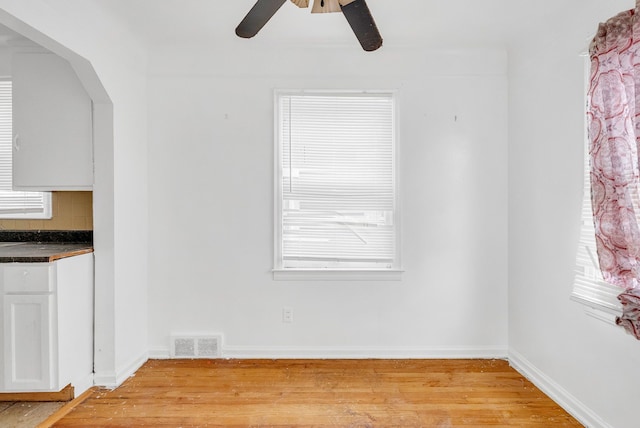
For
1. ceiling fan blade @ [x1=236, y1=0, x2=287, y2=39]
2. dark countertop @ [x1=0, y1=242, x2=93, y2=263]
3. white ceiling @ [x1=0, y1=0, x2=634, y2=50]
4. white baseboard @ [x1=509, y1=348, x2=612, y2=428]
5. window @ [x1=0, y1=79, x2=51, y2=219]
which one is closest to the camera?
ceiling fan blade @ [x1=236, y1=0, x2=287, y2=39]

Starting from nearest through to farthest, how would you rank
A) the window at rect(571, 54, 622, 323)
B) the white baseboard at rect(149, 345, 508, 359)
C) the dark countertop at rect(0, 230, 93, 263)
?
the window at rect(571, 54, 622, 323) → the dark countertop at rect(0, 230, 93, 263) → the white baseboard at rect(149, 345, 508, 359)

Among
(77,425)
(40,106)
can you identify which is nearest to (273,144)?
(40,106)

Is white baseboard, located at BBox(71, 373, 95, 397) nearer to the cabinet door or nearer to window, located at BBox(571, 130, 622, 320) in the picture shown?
the cabinet door

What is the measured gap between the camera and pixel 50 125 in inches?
97.7

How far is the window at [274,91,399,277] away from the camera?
9.62ft

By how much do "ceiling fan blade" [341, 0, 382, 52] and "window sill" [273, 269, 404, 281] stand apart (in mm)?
1713

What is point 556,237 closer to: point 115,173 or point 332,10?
point 332,10

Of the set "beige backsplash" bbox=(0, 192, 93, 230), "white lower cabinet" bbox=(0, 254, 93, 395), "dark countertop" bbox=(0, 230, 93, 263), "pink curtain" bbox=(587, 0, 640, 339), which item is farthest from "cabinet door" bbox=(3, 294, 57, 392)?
"pink curtain" bbox=(587, 0, 640, 339)

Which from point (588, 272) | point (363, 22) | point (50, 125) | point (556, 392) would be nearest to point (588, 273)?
point (588, 272)

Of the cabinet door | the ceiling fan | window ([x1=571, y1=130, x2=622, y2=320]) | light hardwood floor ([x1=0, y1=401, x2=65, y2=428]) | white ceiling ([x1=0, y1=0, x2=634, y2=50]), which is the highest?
white ceiling ([x1=0, y1=0, x2=634, y2=50])

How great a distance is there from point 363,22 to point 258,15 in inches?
18.6

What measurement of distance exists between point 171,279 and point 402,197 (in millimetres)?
1988

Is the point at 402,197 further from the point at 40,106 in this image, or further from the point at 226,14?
the point at 40,106

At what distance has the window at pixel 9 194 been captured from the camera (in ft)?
9.13
